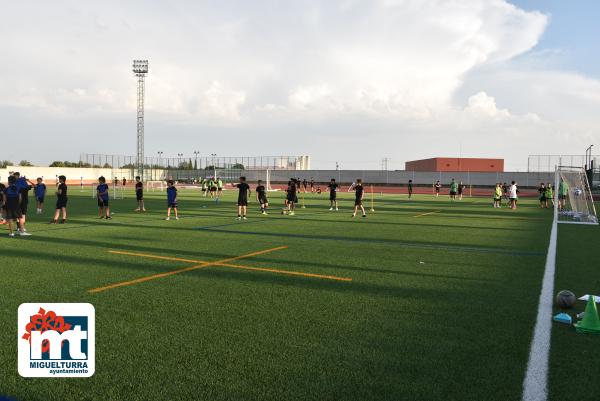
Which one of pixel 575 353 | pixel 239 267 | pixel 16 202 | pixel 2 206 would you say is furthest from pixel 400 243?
pixel 2 206

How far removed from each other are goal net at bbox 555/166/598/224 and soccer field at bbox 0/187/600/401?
9936 millimetres

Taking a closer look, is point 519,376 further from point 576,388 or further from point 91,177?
point 91,177

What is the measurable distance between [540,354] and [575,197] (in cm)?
2525

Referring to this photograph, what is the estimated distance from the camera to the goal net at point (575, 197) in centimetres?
2195

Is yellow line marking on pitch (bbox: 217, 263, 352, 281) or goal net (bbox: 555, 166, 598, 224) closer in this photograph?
yellow line marking on pitch (bbox: 217, 263, 352, 281)

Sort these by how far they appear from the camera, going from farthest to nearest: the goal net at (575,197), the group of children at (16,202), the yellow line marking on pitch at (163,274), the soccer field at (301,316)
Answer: the goal net at (575,197)
the group of children at (16,202)
the yellow line marking on pitch at (163,274)
the soccer field at (301,316)

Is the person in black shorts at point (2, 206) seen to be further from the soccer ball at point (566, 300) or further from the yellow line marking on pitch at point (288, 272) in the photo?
the soccer ball at point (566, 300)

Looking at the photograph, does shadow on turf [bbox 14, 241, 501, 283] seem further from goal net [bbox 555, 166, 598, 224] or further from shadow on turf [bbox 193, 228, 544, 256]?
goal net [bbox 555, 166, 598, 224]

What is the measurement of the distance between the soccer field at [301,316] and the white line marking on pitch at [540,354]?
0.26 feet

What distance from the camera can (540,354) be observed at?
4926 mm

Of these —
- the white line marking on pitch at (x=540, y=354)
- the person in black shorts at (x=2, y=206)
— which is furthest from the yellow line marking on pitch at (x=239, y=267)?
Result: the person in black shorts at (x=2, y=206)

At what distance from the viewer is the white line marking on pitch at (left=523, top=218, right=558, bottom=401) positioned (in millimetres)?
4105

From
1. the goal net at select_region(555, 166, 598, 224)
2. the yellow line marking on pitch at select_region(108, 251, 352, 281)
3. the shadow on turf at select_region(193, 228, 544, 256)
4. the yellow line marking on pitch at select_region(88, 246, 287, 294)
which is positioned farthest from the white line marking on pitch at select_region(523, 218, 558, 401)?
the goal net at select_region(555, 166, 598, 224)

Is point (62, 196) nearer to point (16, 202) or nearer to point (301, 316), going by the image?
point (16, 202)
